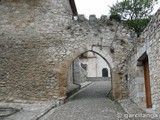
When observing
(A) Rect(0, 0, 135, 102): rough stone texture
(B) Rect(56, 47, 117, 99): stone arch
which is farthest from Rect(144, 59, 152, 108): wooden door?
(B) Rect(56, 47, 117, 99): stone arch

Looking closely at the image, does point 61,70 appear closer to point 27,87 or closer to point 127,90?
point 27,87

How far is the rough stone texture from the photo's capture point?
10.2 m

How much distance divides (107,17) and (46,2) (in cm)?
276

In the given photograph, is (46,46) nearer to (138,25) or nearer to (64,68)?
(64,68)

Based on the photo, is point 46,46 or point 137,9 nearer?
point 46,46

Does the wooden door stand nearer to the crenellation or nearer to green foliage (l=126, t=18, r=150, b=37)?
the crenellation

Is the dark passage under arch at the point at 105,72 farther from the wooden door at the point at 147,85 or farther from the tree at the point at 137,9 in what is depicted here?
the wooden door at the point at 147,85

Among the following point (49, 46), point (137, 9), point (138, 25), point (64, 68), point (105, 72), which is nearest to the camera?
point (64, 68)

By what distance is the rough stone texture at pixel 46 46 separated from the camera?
10.2m

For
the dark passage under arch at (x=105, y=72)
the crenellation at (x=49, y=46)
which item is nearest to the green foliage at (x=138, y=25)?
the crenellation at (x=49, y=46)

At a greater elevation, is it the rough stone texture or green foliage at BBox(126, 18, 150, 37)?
green foliage at BBox(126, 18, 150, 37)

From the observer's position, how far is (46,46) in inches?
413

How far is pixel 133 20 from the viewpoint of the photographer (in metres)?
16.5

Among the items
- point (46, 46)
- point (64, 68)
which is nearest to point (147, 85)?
point (64, 68)
